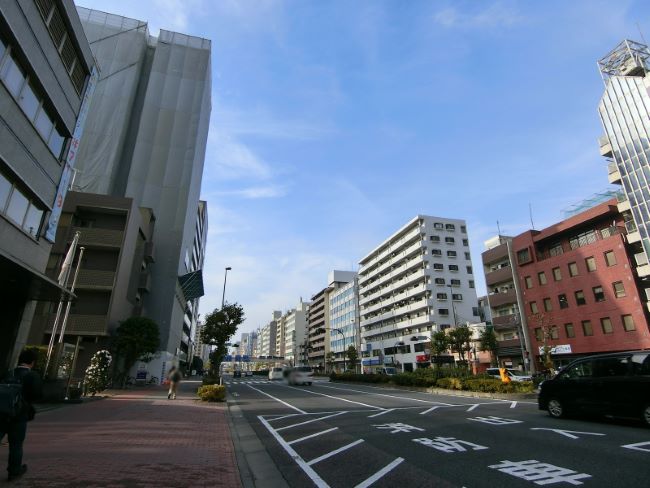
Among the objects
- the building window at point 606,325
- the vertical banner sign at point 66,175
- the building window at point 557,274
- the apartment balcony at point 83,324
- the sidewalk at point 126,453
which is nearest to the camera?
the sidewalk at point 126,453

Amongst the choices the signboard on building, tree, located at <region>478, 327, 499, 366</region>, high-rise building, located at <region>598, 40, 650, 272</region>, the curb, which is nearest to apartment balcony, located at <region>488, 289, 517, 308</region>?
tree, located at <region>478, 327, 499, 366</region>

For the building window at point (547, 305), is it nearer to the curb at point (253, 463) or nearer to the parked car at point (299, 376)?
the parked car at point (299, 376)

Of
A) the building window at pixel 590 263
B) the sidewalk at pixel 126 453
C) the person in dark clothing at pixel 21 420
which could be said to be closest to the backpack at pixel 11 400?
the person in dark clothing at pixel 21 420

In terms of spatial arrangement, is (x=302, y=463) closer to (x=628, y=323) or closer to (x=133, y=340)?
(x=133, y=340)

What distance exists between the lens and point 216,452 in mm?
7652

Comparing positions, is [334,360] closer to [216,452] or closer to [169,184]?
[169,184]

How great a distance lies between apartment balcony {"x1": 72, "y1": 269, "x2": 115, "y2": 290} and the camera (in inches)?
1202

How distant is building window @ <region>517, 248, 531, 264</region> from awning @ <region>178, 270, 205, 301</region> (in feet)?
139

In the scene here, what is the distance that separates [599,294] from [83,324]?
47.2 m

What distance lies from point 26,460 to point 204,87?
179ft

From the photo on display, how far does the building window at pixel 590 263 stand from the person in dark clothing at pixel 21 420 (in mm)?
46005

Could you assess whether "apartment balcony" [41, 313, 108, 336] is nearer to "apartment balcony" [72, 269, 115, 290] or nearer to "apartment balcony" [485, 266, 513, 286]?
"apartment balcony" [72, 269, 115, 290]

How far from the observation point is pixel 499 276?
51094 millimetres

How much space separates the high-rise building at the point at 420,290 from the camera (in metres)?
63.8
